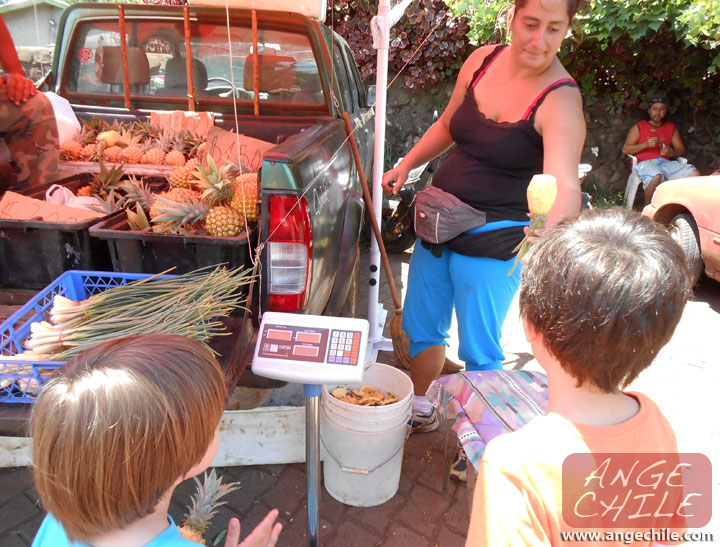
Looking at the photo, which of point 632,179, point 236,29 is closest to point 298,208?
point 236,29

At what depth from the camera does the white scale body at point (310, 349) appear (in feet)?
4.78

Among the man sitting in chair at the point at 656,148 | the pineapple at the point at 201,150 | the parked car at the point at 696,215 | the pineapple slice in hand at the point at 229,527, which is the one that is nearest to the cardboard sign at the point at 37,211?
the pineapple at the point at 201,150

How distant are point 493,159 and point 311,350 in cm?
118

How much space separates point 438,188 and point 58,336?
1628mm

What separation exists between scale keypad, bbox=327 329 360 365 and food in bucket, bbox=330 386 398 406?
3.01 feet

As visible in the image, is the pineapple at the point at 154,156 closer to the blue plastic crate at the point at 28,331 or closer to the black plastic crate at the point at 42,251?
the black plastic crate at the point at 42,251

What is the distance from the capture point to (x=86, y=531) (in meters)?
0.97

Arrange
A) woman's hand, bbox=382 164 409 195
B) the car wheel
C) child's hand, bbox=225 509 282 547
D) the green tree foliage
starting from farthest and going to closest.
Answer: the green tree foliage → the car wheel → woman's hand, bbox=382 164 409 195 → child's hand, bbox=225 509 282 547

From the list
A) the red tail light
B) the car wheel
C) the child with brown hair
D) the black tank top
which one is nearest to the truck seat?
the black tank top

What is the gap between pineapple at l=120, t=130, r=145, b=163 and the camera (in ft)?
9.73

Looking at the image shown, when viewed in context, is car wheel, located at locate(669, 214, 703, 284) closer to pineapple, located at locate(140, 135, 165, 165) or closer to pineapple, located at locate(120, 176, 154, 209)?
pineapple, located at locate(140, 135, 165, 165)

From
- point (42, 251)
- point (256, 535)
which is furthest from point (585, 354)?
point (42, 251)

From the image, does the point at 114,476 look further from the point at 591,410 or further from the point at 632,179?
the point at 632,179

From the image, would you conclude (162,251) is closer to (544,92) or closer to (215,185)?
(215,185)
